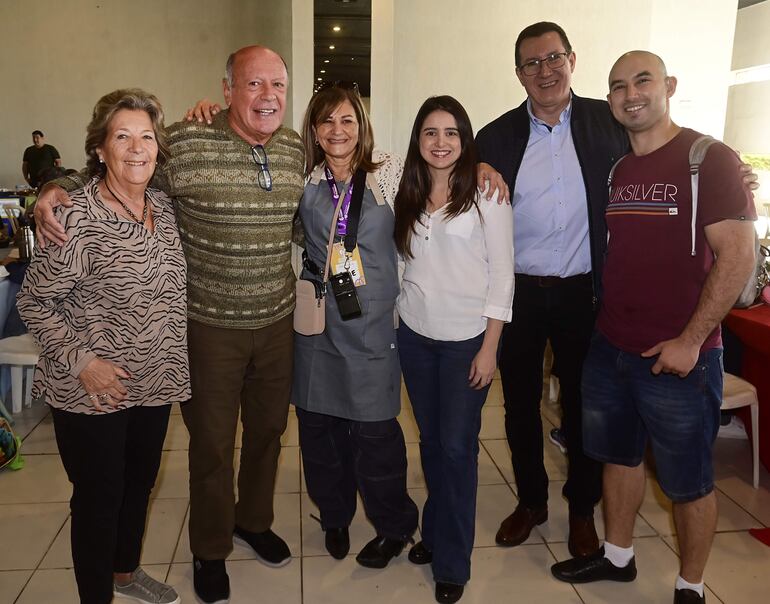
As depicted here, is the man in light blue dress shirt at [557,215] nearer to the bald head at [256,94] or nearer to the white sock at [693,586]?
the white sock at [693,586]

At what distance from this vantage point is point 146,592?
2.11 meters

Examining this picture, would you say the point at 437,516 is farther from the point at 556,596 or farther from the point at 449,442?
the point at 556,596

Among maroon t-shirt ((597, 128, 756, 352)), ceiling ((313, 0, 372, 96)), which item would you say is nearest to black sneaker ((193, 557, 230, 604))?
maroon t-shirt ((597, 128, 756, 352))

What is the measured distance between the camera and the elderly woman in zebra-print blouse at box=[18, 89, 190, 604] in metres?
1.63

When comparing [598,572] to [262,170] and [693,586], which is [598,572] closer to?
[693,586]

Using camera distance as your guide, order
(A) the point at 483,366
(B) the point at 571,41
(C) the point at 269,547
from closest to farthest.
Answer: (A) the point at 483,366 → (C) the point at 269,547 → (B) the point at 571,41

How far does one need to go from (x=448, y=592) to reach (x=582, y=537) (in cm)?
62

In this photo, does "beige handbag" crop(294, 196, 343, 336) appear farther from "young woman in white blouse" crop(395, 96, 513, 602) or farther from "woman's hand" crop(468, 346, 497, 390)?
"woman's hand" crop(468, 346, 497, 390)

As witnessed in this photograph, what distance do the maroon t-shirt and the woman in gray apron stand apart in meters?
0.71

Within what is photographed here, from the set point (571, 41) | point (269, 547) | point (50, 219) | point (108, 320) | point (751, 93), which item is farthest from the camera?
point (751, 93)

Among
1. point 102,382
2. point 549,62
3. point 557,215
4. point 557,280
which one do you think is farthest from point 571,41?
point 102,382

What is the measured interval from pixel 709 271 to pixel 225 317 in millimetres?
1422

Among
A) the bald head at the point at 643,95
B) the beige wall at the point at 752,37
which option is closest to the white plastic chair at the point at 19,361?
the bald head at the point at 643,95

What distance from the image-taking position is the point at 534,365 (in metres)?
2.40
